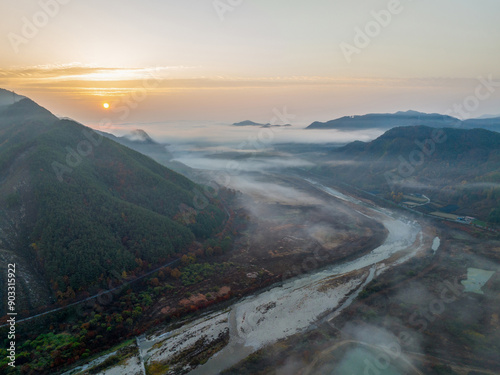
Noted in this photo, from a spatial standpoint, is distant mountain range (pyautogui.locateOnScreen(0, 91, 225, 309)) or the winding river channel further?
distant mountain range (pyautogui.locateOnScreen(0, 91, 225, 309))

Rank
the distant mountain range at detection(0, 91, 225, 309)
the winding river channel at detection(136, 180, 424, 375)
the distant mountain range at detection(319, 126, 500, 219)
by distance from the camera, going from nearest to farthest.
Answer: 1. the winding river channel at detection(136, 180, 424, 375)
2. the distant mountain range at detection(0, 91, 225, 309)
3. the distant mountain range at detection(319, 126, 500, 219)

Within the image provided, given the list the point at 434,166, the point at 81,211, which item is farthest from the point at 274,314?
the point at 434,166

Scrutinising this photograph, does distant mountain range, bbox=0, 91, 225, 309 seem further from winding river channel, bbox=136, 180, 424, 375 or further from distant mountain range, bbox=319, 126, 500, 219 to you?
distant mountain range, bbox=319, 126, 500, 219

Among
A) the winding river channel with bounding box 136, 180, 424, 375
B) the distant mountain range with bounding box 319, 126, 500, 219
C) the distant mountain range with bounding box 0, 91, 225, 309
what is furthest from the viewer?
the distant mountain range with bounding box 319, 126, 500, 219

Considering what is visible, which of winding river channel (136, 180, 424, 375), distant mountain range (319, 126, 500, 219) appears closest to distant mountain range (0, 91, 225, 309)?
winding river channel (136, 180, 424, 375)

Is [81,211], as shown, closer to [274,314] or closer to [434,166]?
[274,314]

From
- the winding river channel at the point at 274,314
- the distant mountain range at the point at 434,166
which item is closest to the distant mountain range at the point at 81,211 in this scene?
the winding river channel at the point at 274,314

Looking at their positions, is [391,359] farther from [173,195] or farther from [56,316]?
[173,195]
